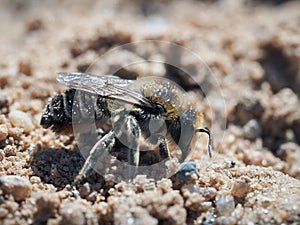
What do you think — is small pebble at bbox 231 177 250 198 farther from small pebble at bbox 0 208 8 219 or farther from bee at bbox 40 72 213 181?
small pebble at bbox 0 208 8 219

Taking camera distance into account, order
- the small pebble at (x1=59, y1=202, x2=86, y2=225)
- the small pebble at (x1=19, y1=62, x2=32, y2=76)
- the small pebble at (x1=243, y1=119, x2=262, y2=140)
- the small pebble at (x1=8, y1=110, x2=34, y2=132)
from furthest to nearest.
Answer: the small pebble at (x1=19, y1=62, x2=32, y2=76) → the small pebble at (x1=243, y1=119, x2=262, y2=140) → the small pebble at (x1=8, y1=110, x2=34, y2=132) → the small pebble at (x1=59, y1=202, x2=86, y2=225)

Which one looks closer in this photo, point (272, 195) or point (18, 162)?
point (272, 195)

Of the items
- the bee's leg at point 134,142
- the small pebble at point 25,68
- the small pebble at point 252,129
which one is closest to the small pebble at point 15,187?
the bee's leg at point 134,142

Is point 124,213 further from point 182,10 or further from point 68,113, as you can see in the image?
point 182,10

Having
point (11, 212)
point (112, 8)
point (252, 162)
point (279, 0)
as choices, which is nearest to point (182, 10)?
point (112, 8)

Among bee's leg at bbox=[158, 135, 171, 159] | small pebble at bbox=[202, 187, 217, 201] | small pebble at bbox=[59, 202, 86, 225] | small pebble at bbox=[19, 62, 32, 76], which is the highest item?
small pebble at bbox=[19, 62, 32, 76]

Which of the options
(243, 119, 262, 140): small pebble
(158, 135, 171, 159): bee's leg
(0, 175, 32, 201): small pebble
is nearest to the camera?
(0, 175, 32, 201): small pebble

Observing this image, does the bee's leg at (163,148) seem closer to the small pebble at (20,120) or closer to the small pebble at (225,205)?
the small pebble at (225,205)

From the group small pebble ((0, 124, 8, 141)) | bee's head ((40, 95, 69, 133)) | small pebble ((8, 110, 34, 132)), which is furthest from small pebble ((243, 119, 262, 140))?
small pebble ((0, 124, 8, 141))
